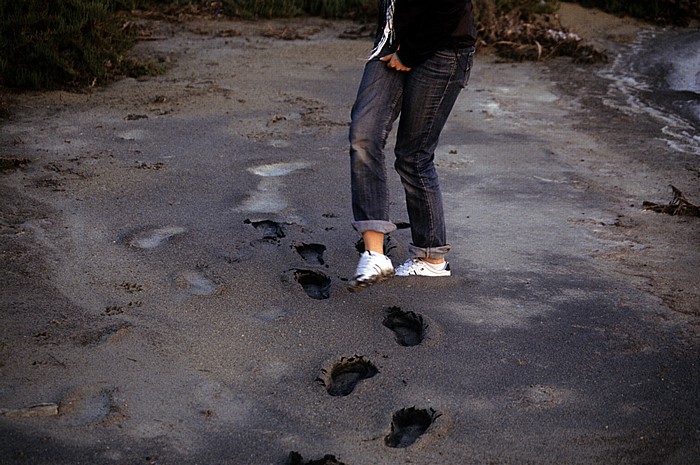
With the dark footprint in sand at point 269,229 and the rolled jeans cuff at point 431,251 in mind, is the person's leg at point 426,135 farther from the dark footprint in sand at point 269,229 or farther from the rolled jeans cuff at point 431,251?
the dark footprint in sand at point 269,229

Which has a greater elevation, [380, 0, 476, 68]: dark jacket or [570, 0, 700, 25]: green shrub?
[380, 0, 476, 68]: dark jacket

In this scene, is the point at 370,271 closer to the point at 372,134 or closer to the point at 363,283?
the point at 363,283

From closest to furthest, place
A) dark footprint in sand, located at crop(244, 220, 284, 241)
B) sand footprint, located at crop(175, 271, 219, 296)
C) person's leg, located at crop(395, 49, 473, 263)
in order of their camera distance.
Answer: person's leg, located at crop(395, 49, 473, 263)
sand footprint, located at crop(175, 271, 219, 296)
dark footprint in sand, located at crop(244, 220, 284, 241)

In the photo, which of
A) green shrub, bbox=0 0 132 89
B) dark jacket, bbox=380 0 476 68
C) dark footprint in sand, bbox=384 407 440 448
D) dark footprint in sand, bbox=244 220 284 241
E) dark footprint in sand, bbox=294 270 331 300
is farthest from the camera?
green shrub, bbox=0 0 132 89

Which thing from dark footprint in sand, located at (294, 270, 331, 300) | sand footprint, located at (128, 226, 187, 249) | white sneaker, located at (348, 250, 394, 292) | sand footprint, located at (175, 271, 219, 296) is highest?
white sneaker, located at (348, 250, 394, 292)

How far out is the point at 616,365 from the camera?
12.1 ft

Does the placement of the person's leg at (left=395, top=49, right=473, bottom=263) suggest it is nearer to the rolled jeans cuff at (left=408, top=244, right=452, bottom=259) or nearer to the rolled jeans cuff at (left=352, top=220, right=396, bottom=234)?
the rolled jeans cuff at (left=408, top=244, right=452, bottom=259)

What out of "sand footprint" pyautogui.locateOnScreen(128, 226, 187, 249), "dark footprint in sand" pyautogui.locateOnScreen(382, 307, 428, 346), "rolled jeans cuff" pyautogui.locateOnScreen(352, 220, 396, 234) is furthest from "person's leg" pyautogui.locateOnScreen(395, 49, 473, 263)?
"sand footprint" pyautogui.locateOnScreen(128, 226, 187, 249)

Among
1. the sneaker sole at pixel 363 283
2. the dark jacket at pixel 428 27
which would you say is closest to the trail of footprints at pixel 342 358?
the sneaker sole at pixel 363 283

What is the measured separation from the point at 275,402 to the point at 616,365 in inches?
60.9

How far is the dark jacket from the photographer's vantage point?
388cm

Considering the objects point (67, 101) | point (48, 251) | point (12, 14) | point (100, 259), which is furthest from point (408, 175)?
point (12, 14)

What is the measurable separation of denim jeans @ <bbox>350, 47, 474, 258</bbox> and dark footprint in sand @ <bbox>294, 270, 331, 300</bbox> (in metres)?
0.41

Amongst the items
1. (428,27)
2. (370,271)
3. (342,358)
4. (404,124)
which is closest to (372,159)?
(404,124)
